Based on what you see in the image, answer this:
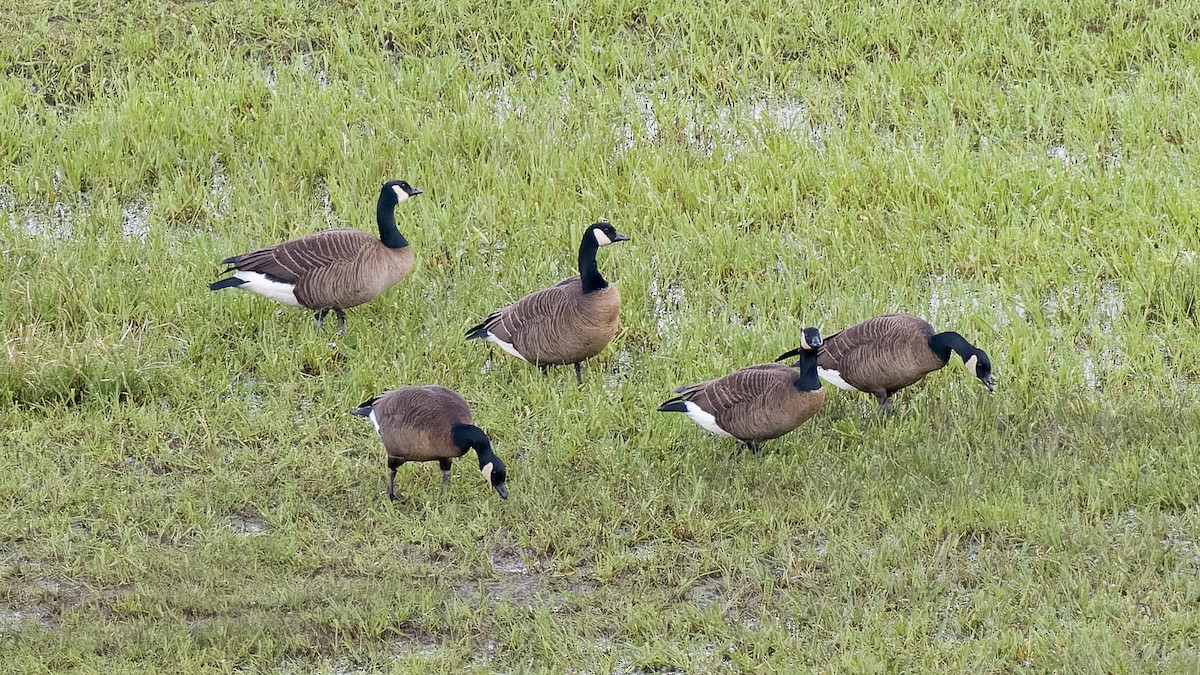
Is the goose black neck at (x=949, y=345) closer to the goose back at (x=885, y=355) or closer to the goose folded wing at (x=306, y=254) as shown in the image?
the goose back at (x=885, y=355)

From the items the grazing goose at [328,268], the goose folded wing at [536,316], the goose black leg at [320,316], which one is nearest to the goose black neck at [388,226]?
the grazing goose at [328,268]

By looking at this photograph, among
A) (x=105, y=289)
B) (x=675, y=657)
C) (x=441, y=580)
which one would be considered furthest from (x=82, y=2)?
(x=675, y=657)

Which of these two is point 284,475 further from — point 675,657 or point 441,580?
point 675,657

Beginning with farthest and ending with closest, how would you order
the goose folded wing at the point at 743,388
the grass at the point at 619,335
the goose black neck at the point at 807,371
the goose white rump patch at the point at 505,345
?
1. the goose white rump patch at the point at 505,345
2. the goose folded wing at the point at 743,388
3. the goose black neck at the point at 807,371
4. the grass at the point at 619,335

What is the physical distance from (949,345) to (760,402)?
1250 millimetres

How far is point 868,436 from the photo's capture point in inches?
335

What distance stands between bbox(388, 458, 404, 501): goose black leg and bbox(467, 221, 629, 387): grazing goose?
4.74 feet

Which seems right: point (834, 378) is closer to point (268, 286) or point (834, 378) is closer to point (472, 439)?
point (472, 439)

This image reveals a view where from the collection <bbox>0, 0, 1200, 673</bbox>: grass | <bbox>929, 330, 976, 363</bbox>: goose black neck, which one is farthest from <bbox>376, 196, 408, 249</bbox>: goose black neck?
<bbox>929, 330, 976, 363</bbox>: goose black neck

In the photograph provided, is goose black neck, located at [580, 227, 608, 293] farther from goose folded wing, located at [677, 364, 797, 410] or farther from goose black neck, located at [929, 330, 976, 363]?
goose black neck, located at [929, 330, 976, 363]

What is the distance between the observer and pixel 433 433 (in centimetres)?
768

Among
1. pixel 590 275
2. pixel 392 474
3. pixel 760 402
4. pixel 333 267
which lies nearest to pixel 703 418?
pixel 760 402

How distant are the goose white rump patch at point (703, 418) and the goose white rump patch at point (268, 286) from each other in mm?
3096

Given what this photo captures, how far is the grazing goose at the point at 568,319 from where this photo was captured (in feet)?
29.7
